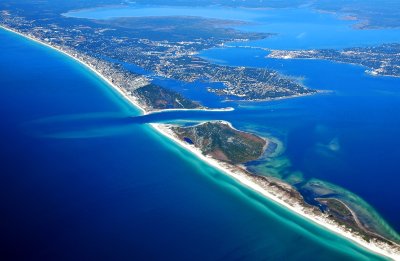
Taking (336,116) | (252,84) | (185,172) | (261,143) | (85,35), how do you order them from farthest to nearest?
(85,35), (252,84), (336,116), (261,143), (185,172)

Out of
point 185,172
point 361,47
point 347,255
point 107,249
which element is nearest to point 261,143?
point 185,172

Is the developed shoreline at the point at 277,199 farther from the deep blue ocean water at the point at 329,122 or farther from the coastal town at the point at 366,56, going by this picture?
the coastal town at the point at 366,56

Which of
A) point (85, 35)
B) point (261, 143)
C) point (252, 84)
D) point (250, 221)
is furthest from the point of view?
point (85, 35)

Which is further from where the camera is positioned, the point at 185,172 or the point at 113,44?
the point at 113,44

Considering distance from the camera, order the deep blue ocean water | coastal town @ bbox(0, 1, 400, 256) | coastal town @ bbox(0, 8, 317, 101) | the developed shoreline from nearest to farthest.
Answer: the developed shoreline < coastal town @ bbox(0, 1, 400, 256) < the deep blue ocean water < coastal town @ bbox(0, 8, 317, 101)

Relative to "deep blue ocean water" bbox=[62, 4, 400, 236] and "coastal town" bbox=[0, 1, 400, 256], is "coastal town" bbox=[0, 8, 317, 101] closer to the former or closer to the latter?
"coastal town" bbox=[0, 1, 400, 256]

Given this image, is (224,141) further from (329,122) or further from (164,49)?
(164,49)

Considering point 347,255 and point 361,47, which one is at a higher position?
point 361,47

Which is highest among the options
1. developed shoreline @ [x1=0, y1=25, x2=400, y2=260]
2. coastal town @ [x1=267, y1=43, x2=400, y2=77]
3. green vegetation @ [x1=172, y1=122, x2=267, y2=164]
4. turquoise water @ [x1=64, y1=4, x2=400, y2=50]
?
turquoise water @ [x1=64, y1=4, x2=400, y2=50]

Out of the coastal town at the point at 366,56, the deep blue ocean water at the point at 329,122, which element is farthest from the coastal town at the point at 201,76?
the deep blue ocean water at the point at 329,122

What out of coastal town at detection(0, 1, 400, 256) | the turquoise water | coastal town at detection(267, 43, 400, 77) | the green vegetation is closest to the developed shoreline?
coastal town at detection(0, 1, 400, 256)

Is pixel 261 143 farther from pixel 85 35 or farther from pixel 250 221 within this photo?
pixel 85 35
